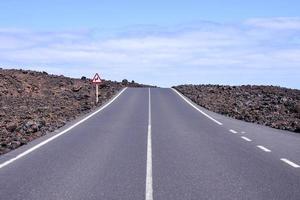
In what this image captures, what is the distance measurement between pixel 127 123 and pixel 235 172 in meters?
16.0

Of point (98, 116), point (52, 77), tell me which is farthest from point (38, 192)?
point (52, 77)

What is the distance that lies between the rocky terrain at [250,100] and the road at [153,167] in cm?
1486

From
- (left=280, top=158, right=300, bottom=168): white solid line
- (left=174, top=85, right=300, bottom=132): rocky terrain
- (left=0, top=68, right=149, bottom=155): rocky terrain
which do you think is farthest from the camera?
(left=0, top=68, right=149, bottom=155): rocky terrain

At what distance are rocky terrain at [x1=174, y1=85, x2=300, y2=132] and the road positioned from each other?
48.8ft

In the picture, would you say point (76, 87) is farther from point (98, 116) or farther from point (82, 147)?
point (82, 147)

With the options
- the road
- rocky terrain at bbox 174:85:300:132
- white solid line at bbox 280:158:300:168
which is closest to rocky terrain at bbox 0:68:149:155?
rocky terrain at bbox 174:85:300:132

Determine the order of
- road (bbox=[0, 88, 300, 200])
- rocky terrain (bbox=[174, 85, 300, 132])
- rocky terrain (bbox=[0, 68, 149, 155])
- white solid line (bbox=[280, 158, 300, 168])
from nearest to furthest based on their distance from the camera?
road (bbox=[0, 88, 300, 200])
white solid line (bbox=[280, 158, 300, 168])
rocky terrain (bbox=[174, 85, 300, 132])
rocky terrain (bbox=[0, 68, 149, 155])

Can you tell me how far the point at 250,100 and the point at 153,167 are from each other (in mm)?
43376

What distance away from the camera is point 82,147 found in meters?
17.5

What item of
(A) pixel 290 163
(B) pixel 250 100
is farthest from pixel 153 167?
(B) pixel 250 100

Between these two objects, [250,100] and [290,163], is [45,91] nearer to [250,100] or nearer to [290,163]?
[250,100]

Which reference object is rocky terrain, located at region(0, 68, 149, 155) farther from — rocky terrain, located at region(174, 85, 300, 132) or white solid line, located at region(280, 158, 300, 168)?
white solid line, located at region(280, 158, 300, 168)

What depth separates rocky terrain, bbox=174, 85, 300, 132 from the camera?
3980 centimetres

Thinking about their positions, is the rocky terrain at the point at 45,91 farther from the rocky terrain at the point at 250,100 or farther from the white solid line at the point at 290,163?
the white solid line at the point at 290,163
